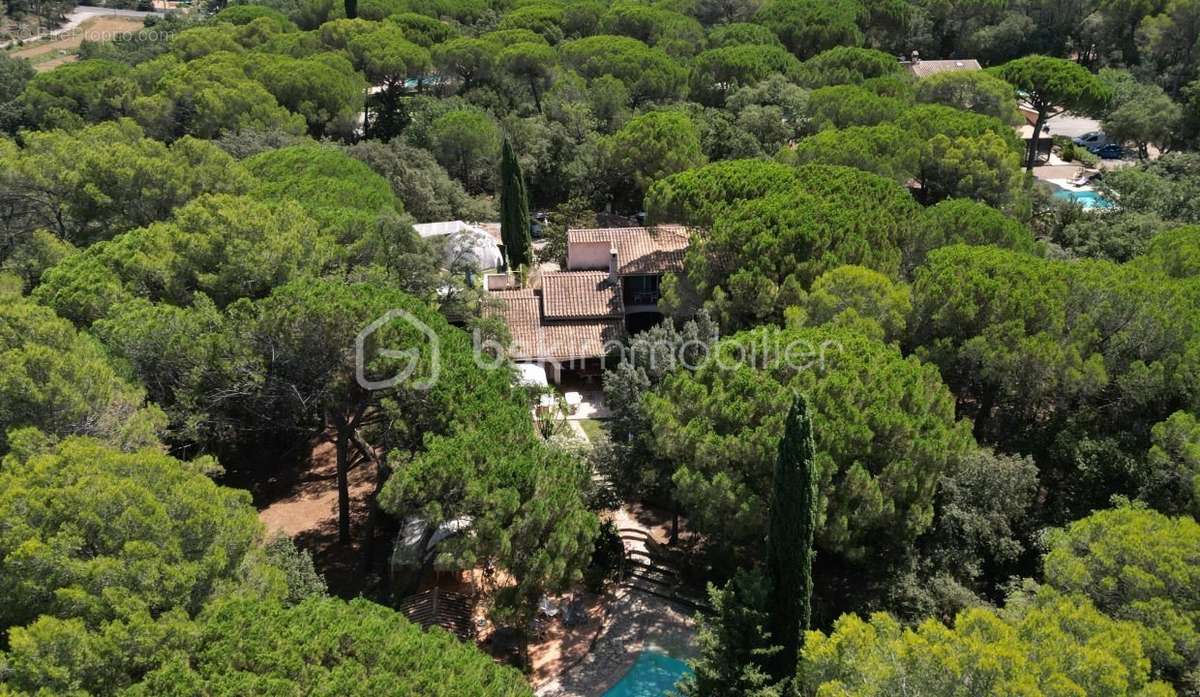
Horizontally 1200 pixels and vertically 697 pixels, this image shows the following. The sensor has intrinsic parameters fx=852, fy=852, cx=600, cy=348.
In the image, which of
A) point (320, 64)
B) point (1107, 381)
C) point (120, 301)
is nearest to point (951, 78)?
point (1107, 381)

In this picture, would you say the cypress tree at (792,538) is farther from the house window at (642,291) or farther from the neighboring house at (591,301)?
the house window at (642,291)

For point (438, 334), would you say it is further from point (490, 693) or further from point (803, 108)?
point (803, 108)

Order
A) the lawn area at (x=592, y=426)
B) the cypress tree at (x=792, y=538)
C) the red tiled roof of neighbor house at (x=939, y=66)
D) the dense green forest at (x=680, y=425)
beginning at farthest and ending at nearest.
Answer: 1. the red tiled roof of neighbor house at (x=939, y=66)
2. the lawn area at (x=592, y=426)
3. the cypress tree at (x=792, y=538)
4. the dense green forest at (x=680, y=425)

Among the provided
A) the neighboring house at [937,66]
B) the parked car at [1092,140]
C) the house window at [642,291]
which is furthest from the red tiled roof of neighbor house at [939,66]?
the house window at [642,291]

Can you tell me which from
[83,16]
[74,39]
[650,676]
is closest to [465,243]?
[650,676]

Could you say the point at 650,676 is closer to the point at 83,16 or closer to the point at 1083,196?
the point at 1083,196
